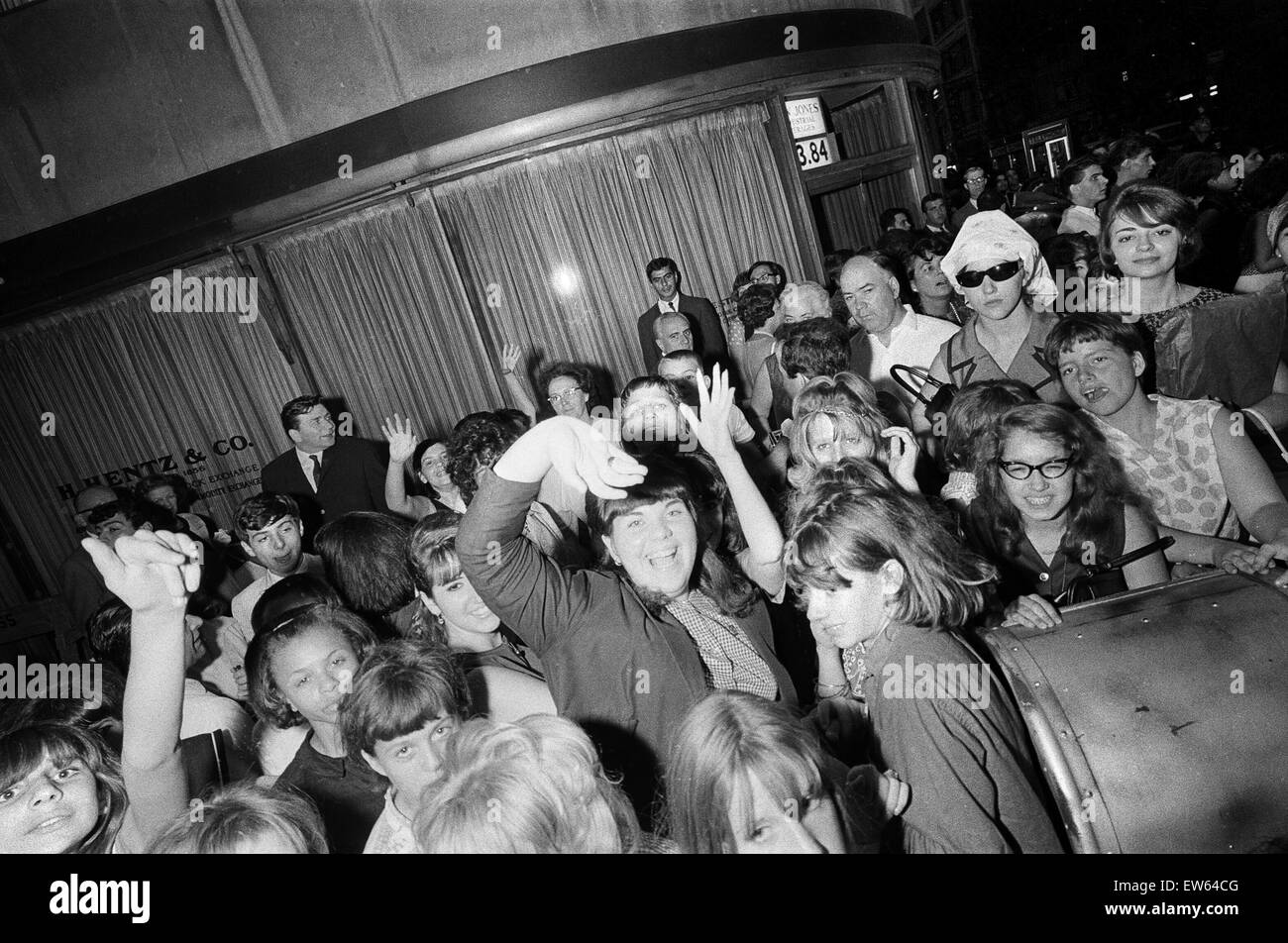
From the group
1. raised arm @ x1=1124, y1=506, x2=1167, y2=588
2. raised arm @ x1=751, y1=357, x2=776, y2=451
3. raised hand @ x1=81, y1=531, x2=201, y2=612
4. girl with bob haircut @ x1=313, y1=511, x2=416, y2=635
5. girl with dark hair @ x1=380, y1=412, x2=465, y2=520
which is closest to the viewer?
raised hand @ x1=81, y1=531, x2=201, y2=612

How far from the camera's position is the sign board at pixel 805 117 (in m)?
6.60

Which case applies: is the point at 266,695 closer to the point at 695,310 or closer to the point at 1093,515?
the point at 1093,515

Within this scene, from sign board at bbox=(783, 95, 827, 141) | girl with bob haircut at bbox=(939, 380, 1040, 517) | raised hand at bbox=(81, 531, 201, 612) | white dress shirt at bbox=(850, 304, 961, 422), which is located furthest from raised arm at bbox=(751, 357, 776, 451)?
raised hand at bbox=(81, 531, 201, 612)

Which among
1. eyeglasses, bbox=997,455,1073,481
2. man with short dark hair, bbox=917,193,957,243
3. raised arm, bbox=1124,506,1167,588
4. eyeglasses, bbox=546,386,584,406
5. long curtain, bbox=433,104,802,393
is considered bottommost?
raised arm, bbox=1124,506,1167,588

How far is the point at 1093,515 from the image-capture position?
2.44 meters

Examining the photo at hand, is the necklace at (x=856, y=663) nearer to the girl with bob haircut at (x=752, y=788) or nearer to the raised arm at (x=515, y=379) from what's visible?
the girl with bob haircut at (x=752, y=788)

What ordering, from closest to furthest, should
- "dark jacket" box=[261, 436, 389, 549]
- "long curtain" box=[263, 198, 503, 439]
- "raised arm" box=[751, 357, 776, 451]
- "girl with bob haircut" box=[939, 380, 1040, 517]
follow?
"girl with bob haircut" box=[939, 380, 1040, 517] < "raised arm" box=[751, 357, 776, 451] < "dark jacket" box=[261, 436, 389, 549] < "long curtain" box=[263, 198, 503, 439]

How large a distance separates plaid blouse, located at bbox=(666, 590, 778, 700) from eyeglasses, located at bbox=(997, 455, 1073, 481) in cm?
103

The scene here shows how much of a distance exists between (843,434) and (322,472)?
3515 mm

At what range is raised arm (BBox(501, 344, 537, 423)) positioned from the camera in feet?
18.2

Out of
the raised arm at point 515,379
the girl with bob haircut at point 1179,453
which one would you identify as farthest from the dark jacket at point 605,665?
the raised arm at point 515,379

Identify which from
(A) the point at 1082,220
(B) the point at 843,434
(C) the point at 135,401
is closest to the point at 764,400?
(B) the point at 843,434

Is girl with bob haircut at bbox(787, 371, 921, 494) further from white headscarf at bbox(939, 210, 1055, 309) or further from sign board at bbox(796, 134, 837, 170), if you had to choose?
sign board at bbox(796, 134, 837, 170)

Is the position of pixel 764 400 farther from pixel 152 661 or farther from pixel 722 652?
pixel 152 661
